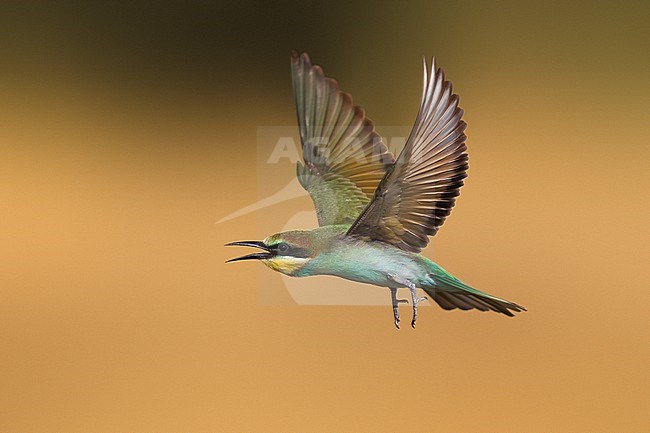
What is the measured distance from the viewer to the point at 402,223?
0.50 m

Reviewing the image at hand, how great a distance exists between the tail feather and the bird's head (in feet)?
0.30

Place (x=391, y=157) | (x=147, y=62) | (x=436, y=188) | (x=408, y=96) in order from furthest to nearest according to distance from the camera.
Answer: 1. (x=147, y=62)
2. (x=408, y=96)
3. (x=391, y=157)
4. (x=436, y=188)

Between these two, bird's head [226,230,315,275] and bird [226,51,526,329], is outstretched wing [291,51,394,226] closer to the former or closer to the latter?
bird [226,51,526,329]

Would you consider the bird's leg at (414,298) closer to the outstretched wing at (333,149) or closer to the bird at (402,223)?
the bird at (402,223)

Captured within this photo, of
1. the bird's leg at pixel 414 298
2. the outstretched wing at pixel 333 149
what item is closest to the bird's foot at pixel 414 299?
the bird's leg at pixel 414 298

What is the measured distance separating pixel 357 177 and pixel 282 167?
0.06 m

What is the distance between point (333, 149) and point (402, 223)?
0.18 meters

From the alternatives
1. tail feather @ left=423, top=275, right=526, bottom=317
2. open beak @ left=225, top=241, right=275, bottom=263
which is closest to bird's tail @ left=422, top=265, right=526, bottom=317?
tail feather @ left=423, top=275, right=526, bottom=317

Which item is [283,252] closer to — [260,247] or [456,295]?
[260,247]

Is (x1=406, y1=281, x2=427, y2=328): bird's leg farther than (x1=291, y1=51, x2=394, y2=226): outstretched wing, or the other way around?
(x1=291, y1=51, x2=394, y2=226): outstretched wing

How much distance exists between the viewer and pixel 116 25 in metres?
1.65

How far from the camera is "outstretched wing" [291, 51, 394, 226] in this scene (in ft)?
1.88

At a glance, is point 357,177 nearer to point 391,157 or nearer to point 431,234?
point 391,157

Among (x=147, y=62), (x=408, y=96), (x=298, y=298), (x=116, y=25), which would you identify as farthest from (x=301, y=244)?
(x=116, y=25)
